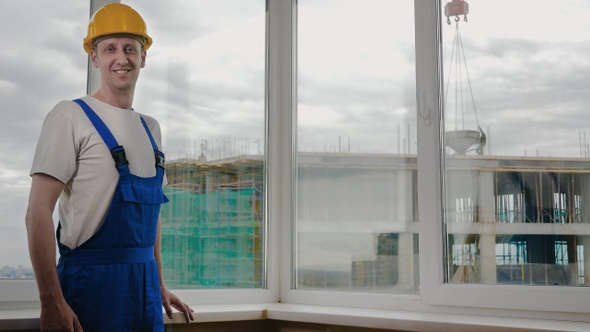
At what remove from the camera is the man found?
1904 millimetres

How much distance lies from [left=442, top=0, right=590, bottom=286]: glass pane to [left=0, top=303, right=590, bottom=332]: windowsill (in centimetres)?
22

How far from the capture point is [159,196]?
215cm

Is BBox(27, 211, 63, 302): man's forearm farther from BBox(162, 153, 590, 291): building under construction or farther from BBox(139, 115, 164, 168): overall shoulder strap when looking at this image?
BBox(162, 153, 590, 291): building under construction

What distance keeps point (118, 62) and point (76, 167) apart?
0.37m

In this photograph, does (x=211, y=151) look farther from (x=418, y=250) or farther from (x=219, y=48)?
(x=418, y=250)

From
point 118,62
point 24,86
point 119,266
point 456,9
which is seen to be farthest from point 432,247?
point 24,86

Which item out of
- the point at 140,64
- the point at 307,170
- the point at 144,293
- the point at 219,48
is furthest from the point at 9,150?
the point at 307,170

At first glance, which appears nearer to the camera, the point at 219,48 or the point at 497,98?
the point at 497,98

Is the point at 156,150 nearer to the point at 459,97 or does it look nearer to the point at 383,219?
the point at 383,219

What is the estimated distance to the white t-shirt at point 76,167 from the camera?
195 centimetres

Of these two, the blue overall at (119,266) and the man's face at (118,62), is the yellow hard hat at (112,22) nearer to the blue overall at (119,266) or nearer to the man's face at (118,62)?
the man's face at (118,62)

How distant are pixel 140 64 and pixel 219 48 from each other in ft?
2.80

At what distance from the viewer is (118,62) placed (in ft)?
7.06

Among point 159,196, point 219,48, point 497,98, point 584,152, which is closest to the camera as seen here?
point 159,196
